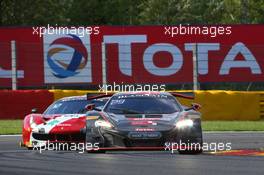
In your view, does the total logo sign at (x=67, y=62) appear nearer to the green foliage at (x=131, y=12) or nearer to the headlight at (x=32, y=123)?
the headlight at (x=32, y=123)

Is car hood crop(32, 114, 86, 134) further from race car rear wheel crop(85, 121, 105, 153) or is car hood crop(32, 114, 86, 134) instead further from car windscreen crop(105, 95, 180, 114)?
race car rear wheel crop(85, 121, 105, 153)

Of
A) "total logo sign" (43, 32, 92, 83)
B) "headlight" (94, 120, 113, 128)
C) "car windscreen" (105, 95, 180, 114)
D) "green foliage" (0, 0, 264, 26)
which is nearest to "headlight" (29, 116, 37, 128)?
"car windscreen" (105, 95, 180, 114)

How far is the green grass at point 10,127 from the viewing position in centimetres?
2052

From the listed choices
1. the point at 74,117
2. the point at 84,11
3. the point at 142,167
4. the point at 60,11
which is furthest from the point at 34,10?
the point at 142,167

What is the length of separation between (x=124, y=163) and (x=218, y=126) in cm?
1079

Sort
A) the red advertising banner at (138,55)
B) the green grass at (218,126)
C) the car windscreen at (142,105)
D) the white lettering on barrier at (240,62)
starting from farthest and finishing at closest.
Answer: the white lettering on barrier at (240,62), the red advertising banner at (138,55), the green grass at (218,126), the car windscreen at (142,105)

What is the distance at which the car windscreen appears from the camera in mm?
13094

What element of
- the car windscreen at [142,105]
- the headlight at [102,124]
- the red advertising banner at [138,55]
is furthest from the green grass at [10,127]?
the headlight at [102,124]

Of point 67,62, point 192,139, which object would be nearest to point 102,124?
point 192,139

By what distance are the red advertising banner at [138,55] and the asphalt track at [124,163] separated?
13950mm

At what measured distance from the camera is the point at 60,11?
155 ft

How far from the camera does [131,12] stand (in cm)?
5188

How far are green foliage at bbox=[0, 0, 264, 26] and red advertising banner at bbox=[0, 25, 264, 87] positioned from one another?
15.4 m

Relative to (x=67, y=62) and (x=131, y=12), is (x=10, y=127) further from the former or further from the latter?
(x=131, y=12)
